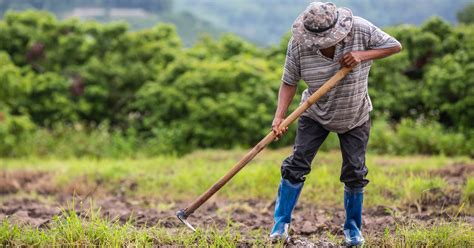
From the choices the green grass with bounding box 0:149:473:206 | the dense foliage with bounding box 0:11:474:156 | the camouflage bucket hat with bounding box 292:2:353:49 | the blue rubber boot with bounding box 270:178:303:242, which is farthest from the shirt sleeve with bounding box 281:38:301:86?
the dense foliage with bounding box 0:11:474:156

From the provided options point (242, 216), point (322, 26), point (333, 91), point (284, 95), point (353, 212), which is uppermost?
point (322, 26)

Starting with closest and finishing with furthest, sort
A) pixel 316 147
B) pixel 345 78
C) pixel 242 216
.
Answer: pixel 345 78 → pixel 316 147 → pixel 242 216

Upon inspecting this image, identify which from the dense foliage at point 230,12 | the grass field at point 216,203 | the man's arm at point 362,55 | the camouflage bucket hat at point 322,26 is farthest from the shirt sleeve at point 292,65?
the dense foliage at point 230,12

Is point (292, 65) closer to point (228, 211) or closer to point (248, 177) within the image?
point (228, 211)

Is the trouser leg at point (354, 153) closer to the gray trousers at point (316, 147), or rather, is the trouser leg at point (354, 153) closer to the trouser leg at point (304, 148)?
the gray trousers at point (316, 147)

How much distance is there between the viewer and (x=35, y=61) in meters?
14.3

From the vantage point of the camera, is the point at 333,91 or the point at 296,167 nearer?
the point at 333,91

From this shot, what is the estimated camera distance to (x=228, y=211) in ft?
22.9

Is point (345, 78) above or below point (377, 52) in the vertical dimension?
below

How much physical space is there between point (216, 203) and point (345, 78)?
3501 mm

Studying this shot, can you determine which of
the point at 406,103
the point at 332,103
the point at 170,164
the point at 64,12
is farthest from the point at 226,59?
the point at 64,12

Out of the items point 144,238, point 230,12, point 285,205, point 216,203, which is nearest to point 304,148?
point 285,205

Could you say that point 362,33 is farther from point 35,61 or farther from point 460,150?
point 35,61

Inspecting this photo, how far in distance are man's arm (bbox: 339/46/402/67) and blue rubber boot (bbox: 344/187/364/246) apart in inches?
35.9
